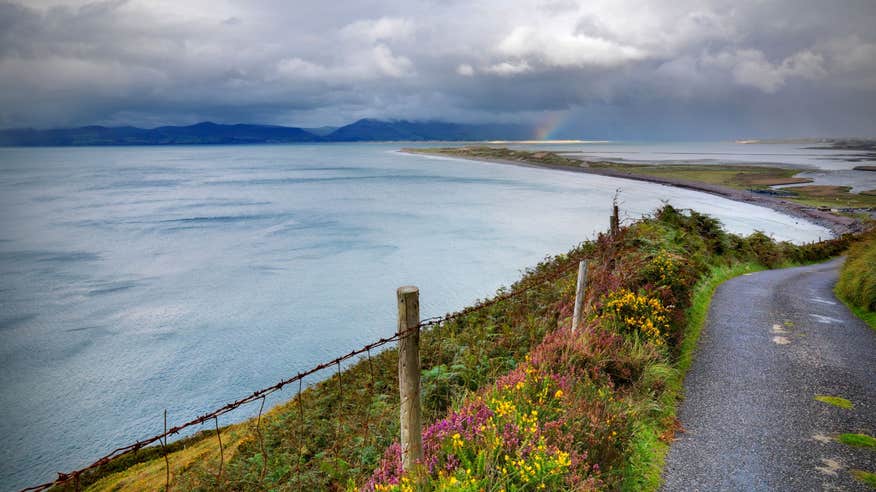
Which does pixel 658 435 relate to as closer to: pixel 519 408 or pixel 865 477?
pixel 865 477

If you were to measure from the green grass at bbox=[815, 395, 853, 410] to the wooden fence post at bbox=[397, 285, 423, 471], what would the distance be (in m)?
7.68

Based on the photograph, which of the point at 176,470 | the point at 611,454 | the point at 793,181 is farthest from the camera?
the point at 793,181

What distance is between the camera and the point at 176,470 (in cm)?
1113

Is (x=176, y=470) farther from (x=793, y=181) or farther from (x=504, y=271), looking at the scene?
(x=793, y=181)

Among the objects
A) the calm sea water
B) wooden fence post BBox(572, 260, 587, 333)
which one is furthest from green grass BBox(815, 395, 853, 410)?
the calm sea water

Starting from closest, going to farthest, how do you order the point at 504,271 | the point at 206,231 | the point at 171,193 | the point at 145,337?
the point at 145,337
the point at 504,271
the point at 206,231
the point at 171,193

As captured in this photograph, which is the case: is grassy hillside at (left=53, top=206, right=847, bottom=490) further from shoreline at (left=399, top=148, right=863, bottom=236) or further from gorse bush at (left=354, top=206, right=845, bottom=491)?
shoreline at (left=399, top=148, right=863, bottom=236)

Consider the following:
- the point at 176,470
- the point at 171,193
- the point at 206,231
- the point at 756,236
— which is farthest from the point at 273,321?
the point at 171,193

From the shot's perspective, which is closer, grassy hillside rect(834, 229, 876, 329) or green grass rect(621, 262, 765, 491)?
green grass rect(621, 262, 765, 491)

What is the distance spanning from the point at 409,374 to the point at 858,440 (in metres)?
6.94

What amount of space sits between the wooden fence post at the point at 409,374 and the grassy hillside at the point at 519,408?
0.21m

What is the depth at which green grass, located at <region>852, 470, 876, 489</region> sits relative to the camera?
5.69 metres

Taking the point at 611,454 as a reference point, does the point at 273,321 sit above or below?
below

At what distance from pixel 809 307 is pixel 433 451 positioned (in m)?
14.7
